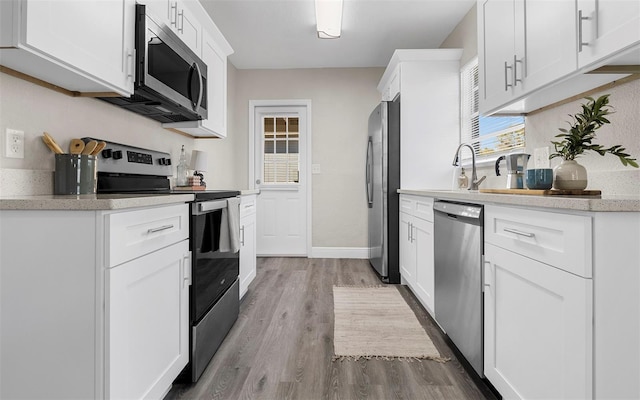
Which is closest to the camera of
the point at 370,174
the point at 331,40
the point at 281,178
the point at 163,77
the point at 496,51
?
the point at 163,77

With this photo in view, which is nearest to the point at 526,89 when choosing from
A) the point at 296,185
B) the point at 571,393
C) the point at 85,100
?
the point at 571,393

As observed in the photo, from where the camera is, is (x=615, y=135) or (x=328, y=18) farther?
(x=328, y=18)

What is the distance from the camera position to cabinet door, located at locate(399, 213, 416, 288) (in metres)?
2.95

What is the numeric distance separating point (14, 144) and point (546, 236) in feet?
6.69

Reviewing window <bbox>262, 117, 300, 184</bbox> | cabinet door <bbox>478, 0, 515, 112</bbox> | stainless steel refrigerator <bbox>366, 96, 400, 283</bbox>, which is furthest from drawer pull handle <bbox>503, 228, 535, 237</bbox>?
window <bbox>262, 117, 300, 184</bbox>

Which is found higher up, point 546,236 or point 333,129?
point 333,129

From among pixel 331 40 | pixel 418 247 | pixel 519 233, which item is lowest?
pixel 418 247

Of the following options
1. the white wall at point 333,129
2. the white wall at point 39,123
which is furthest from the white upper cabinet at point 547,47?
the white wall at point 333,129

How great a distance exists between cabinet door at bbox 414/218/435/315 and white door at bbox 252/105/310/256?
7.35 feet

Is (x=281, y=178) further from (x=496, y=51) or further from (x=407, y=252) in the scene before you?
(x=496, y=51)

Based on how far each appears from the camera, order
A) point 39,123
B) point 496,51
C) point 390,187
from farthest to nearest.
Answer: point 390,187
point 496,51
point 39,123

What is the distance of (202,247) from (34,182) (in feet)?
2.51

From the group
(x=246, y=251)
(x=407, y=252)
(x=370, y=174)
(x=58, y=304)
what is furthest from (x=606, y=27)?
(x=370, y=174)

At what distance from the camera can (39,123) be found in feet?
5.05
